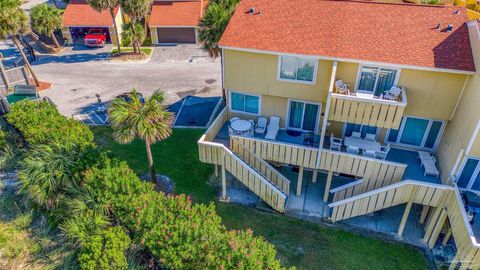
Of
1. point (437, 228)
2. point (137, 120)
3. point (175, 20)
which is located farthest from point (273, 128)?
point (175, 20)

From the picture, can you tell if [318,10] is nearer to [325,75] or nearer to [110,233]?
[325,75]

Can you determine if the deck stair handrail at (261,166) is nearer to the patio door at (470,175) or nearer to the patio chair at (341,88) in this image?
the patio chair at (341,88)

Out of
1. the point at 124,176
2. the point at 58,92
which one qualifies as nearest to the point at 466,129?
the point at 124,176

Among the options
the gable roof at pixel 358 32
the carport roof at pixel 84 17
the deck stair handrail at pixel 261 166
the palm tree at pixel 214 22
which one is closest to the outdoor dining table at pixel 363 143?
the deck stair handrail at pixel 261 166

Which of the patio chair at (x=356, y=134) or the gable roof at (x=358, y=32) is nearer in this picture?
the gable roof at (x=358, y=32)

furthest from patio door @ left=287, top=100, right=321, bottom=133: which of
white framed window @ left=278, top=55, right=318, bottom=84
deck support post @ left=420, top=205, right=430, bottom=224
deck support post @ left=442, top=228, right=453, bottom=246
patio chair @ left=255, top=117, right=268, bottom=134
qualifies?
deck support post @ left=442, top=228, right=453, bottom=246

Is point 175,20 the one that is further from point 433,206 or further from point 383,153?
point 433,206
